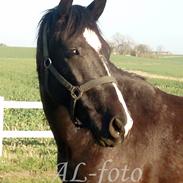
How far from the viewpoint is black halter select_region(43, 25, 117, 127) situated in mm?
3438

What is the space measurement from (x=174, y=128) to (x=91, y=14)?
4.16 feet

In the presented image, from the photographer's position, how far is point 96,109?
341cm

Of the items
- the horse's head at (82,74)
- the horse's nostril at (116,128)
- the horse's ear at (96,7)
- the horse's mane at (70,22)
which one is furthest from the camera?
the horse's ear at (96,7)

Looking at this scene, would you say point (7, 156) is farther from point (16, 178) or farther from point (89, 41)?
point (89, 41)

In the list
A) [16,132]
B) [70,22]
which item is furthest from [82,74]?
[16,132]

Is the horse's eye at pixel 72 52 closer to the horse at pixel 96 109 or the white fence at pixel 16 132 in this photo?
the horse at pixel 96 109

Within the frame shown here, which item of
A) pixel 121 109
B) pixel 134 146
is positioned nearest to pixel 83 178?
pixel 134 146

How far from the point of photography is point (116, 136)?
3.21 m

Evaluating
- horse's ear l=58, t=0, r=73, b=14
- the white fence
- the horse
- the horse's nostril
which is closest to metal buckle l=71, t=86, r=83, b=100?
the horse

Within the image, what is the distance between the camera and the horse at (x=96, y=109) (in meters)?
3.46

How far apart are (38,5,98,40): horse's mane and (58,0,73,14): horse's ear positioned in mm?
27

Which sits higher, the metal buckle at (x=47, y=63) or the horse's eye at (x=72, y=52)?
the horse's eye at (x=72, y=52)

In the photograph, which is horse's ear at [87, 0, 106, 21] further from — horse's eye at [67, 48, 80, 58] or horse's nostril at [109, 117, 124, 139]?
horse's nostril at [109, 117, 124, 139]

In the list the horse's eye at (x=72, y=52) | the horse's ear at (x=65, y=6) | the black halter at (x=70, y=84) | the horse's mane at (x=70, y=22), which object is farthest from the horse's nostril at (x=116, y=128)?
the horse's ear at (x=65, y=6)
